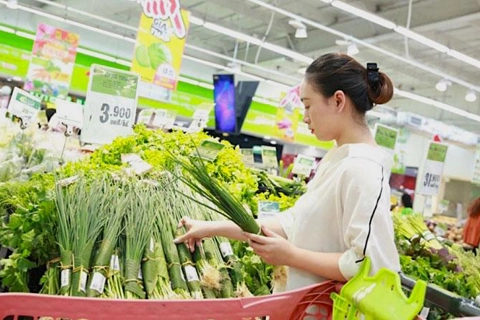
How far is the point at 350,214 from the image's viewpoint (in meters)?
1.36

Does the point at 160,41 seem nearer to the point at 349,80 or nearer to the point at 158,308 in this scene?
the point at 349,80

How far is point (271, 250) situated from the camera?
140 cm

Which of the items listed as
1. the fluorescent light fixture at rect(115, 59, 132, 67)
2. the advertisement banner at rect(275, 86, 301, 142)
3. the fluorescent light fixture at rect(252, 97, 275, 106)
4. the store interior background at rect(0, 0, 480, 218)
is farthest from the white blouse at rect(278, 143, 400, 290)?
the fluorescent light fixture at rect(252, 97, 275, 106)

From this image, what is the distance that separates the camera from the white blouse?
1.32 m

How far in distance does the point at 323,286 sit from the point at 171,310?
0.45 m

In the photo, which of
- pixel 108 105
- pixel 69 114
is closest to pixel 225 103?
pixel 108 105

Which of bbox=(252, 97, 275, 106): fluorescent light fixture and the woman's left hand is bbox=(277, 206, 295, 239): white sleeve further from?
bbox=(252, 97, 275, 106): fluorescent light fixture

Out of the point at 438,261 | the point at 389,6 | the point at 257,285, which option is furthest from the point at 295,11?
the point at 257,285

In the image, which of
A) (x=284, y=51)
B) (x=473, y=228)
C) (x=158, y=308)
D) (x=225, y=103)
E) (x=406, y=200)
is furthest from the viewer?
(x=284, y=51)

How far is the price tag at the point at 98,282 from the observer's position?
163cm

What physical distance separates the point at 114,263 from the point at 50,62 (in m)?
8.48

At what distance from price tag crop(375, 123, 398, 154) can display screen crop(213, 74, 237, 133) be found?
5.84m

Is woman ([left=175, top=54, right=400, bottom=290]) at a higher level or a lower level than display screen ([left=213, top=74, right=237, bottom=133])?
lower

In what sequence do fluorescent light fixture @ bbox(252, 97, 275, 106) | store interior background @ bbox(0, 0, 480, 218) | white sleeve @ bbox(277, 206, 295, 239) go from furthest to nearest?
fluorescent light fixture @ bbox(252, 97, 275, 106) < store interior background @ bbox(0, 0, 480, 218) < white sleeve @ bbox(277, 206, 295, 239)
